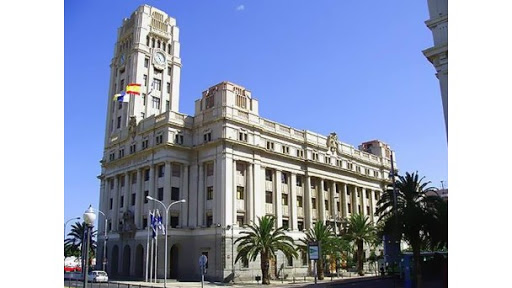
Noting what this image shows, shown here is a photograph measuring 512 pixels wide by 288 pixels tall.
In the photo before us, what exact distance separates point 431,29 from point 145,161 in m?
34.1

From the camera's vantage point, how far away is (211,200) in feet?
135

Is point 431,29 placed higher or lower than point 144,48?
lower

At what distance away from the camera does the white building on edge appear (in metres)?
40.5

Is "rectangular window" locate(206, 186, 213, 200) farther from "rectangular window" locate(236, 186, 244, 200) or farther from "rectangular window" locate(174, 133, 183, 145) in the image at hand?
"rectangular window" locate(174, 133, 183, 145)

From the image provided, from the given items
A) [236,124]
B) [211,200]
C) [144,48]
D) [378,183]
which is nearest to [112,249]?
[211,200]

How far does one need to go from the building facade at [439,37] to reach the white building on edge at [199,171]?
2656 cm

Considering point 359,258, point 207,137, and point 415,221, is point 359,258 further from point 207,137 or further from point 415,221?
point 415,221

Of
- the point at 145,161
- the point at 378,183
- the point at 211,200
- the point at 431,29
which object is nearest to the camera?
the point at 431,29

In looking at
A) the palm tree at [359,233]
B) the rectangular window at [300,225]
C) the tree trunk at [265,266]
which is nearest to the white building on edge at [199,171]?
the rectangular window at [300,225]

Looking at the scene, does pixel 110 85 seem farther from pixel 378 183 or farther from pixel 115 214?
pixel 378 183

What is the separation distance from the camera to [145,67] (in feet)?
172

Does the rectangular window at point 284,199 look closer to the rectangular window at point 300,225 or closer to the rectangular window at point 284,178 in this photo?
the rectangular window at point 284,178

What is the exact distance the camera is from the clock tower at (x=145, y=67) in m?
51.9

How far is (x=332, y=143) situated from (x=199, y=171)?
18.0 meters
